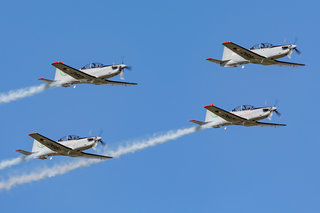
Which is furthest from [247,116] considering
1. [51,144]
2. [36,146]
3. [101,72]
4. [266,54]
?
[36,146]

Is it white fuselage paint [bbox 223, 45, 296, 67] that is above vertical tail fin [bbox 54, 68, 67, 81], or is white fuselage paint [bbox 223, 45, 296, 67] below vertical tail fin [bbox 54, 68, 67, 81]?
above

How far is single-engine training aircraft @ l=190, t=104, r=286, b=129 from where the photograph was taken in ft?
322

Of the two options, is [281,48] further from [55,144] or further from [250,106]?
[55,144]

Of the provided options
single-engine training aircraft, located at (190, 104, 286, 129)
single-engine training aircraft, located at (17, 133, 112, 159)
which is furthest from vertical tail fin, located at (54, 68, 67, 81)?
single-engine training aircraft, located at (190, 104, 286, 129)

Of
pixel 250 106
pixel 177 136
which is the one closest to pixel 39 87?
pixel 177 136

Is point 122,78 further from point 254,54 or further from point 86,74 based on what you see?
point 254,54

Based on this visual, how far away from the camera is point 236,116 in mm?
98938

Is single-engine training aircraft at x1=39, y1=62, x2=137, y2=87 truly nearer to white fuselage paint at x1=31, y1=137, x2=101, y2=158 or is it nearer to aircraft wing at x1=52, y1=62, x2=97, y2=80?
aircraft wing at x1=52, y1=62, x2=97, y2=80

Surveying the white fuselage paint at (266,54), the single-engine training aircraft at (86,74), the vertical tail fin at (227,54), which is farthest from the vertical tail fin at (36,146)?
the vertical tail fin at (227,54)

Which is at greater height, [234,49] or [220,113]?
[234,49]

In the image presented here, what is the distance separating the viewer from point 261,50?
10212 centimetres

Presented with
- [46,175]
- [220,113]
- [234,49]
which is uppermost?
[234,49]

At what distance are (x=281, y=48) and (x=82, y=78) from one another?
19.8 m

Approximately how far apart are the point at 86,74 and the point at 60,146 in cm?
810
